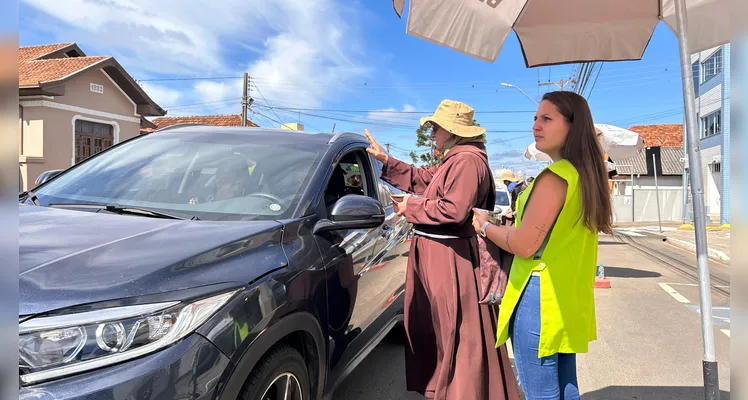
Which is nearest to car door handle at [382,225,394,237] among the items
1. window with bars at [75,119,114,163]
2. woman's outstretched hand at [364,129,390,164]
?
woman's outstretched hand at [364,129,390,164]

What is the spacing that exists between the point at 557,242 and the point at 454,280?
0.76 meters

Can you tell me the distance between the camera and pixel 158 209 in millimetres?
2295

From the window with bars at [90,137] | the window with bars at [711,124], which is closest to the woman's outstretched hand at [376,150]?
the window with bars at [90,137]

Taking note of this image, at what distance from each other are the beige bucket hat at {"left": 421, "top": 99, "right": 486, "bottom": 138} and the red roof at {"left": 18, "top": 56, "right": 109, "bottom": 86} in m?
17.5

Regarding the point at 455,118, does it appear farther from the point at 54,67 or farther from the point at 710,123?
the point at 710,123

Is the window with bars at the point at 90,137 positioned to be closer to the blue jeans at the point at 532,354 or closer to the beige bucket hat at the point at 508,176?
the beige bucket hat at the point at 508,176

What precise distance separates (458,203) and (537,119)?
0.61 meters

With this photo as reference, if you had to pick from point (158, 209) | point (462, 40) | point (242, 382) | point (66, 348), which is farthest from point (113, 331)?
point (462, 40)

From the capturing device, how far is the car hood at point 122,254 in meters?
1.38

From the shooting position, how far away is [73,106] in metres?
17.3

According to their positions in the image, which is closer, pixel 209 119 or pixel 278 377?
pixel 278 377

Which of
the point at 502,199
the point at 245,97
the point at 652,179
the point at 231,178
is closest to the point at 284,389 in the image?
the point at 231,178

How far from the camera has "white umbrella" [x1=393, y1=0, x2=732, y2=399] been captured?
83.6 inches

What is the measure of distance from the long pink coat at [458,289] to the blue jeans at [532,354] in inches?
18.0
